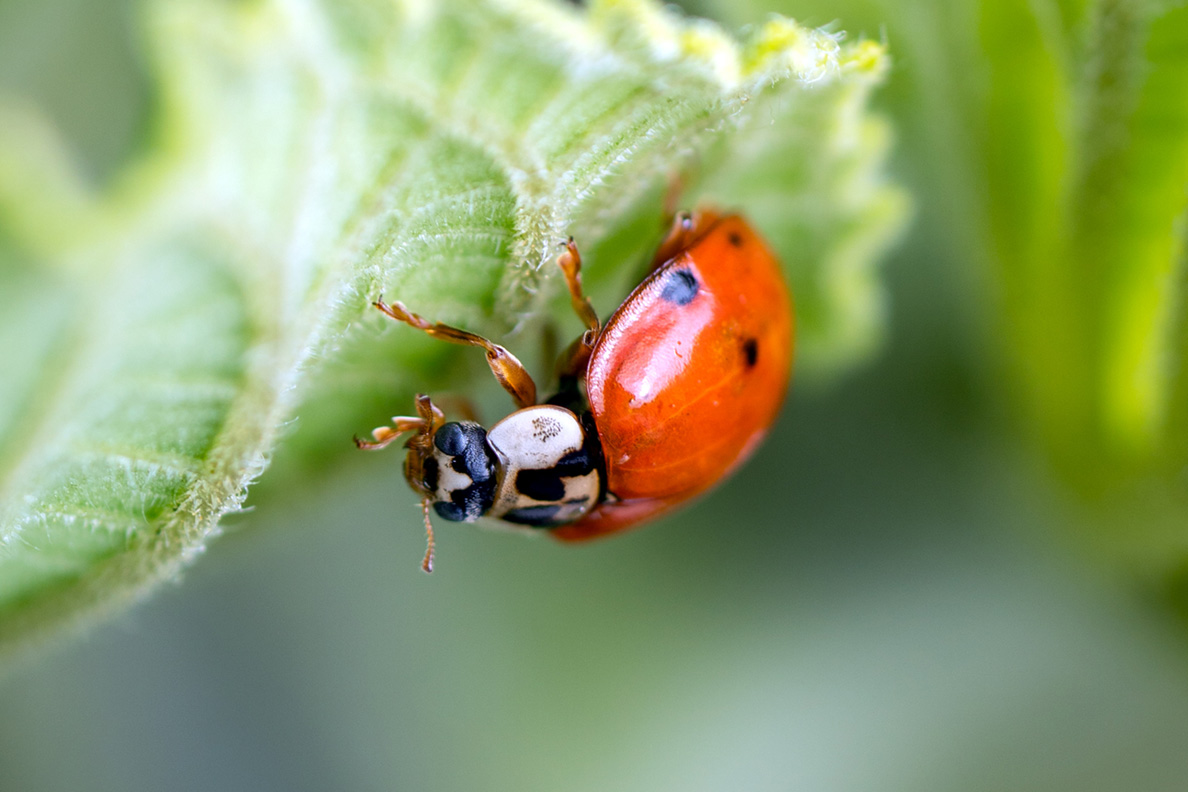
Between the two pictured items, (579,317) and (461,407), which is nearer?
(579,317)

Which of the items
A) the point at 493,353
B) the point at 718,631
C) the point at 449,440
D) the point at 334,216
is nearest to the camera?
the point at 334,216

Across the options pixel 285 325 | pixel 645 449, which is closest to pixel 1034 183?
pixel 645 449

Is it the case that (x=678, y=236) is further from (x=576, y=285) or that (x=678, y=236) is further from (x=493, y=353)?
(x=493, y=353)

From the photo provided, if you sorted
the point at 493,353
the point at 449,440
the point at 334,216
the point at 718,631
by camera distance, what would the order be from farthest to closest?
the point at 718,631 → the point at 449,440 → the point at 493,353 → the point at 334,216

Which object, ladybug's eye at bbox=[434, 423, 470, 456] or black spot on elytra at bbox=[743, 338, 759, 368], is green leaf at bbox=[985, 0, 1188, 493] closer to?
black spot on elytra at bbox=[743, 338, 759, 368]

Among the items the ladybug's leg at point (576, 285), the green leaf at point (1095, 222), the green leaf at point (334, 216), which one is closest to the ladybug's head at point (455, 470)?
the green leaf at point (334, 216)

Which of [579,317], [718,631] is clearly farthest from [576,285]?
[718,631]

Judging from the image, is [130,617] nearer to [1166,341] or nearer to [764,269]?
[764,269]
